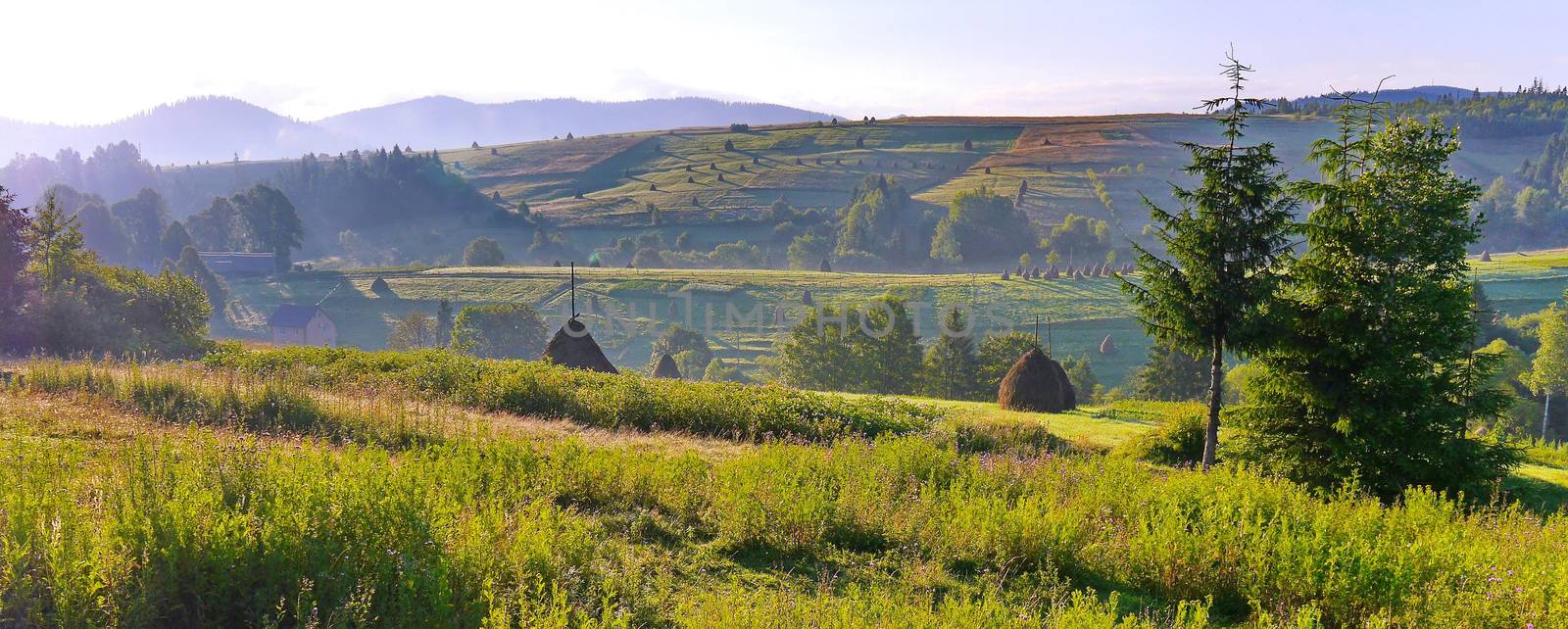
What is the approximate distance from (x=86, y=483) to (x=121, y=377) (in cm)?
815

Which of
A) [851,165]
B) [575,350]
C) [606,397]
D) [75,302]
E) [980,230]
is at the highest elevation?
[851,165]

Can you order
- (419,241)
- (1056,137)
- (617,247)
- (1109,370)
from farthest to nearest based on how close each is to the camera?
(1056,137) < (419,241) < (617,247) < (1109,370)

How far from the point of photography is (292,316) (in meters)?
70.1

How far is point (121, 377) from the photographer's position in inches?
480

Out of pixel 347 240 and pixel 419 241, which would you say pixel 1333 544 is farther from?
pixel 347 240

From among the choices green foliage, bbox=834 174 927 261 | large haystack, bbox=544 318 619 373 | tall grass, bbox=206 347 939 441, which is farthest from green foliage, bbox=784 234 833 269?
tall grass, bbox=206 347 939 441

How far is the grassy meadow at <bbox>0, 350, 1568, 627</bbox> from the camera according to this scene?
4.57 m

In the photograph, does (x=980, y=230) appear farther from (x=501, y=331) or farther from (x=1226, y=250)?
(x=1226, y=250)

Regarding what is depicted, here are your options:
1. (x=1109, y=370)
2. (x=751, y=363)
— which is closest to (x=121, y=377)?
(x=751, y=363)

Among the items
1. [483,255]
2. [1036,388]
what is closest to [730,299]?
[483,255]

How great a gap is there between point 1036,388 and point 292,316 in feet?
221

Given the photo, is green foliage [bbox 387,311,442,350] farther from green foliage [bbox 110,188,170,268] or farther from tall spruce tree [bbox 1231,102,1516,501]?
green foliage [bbox 110,188,170,268]

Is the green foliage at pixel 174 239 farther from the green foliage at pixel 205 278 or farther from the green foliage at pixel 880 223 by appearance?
the green foliage at pixel 880 223

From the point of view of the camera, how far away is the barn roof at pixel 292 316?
6925 cm
